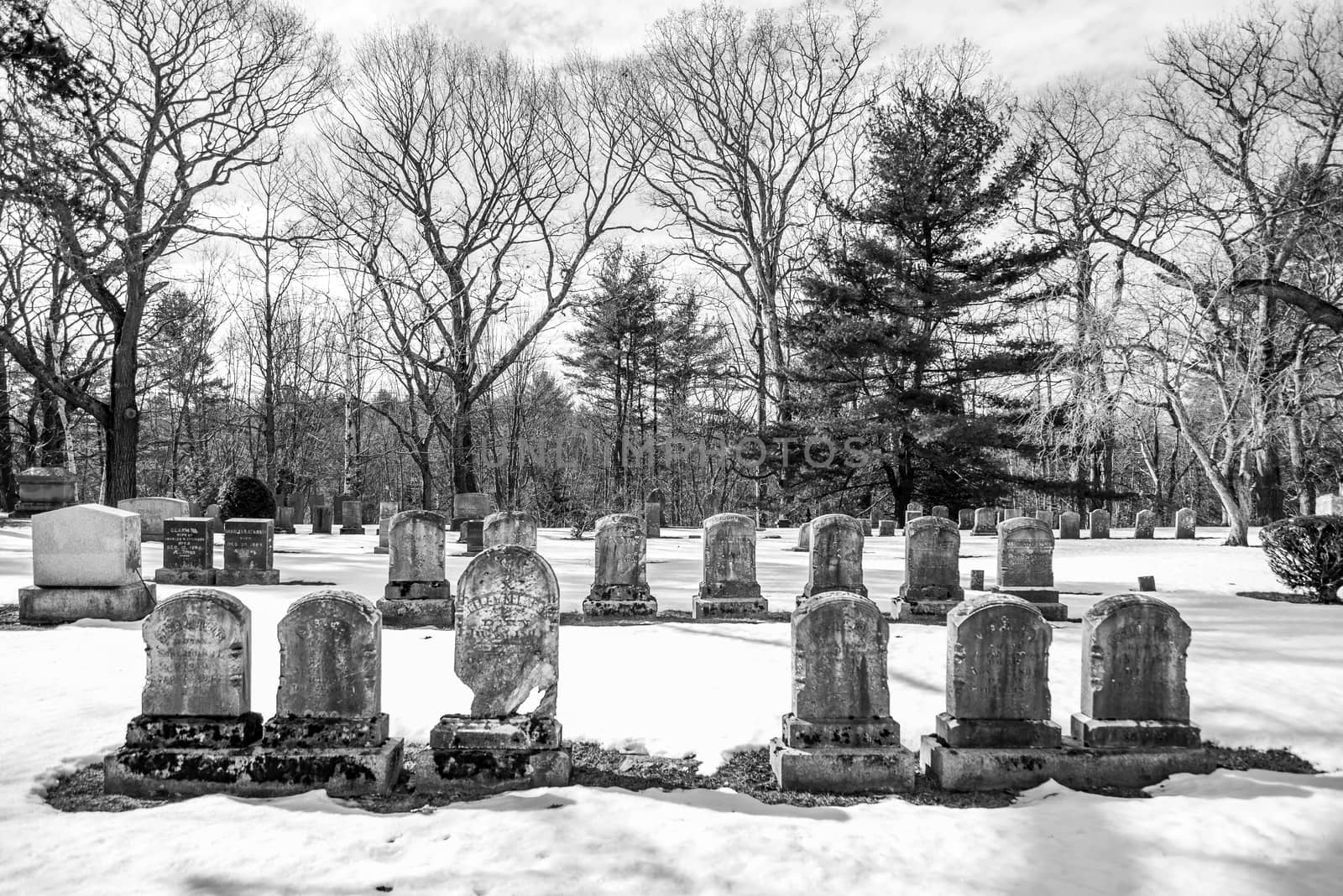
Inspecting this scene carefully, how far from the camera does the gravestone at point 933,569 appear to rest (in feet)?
31.9

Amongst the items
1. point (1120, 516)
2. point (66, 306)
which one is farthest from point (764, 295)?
point (66, 306)

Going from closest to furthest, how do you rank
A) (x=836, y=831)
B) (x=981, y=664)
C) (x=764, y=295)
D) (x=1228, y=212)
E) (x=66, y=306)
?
1. (x=836, y=831)
2. (x=981, y=664)
3. (x=1228, y=212)
4. (x=66, y=306)
5. (x=764, y=295)

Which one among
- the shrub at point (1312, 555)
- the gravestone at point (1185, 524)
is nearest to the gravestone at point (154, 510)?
the shrub at point (1312, 555)

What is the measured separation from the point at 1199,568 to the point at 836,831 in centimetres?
1343

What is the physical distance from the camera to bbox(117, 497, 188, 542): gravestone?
18.9 meters

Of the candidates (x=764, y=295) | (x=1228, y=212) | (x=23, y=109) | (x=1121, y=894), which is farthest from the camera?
(x=764, y=295)

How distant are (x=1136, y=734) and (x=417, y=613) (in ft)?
24.4

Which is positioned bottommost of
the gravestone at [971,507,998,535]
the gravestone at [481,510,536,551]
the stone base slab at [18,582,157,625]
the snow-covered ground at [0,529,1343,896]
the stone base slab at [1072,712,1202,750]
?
the snow-covered ground at [0,529,1343,896]

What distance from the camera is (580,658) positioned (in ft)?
23.9

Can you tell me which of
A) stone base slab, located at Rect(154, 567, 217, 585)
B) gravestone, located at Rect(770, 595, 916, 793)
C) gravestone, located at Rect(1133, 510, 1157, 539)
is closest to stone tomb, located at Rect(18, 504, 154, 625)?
stone base slab, located at Rect(154, 567, 217, 585)

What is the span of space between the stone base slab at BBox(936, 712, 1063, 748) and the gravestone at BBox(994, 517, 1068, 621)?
544 cm

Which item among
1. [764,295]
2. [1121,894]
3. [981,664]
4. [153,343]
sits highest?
[764,295]

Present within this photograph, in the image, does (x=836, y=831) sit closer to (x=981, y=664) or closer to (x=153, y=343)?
(x=981, y=664)

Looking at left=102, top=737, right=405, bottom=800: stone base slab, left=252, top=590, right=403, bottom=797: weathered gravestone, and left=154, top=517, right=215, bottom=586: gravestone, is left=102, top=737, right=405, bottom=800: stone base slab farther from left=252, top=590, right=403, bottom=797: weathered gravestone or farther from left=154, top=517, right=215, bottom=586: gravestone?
left=154, top=517, right=215, bottom=586: gravestone
